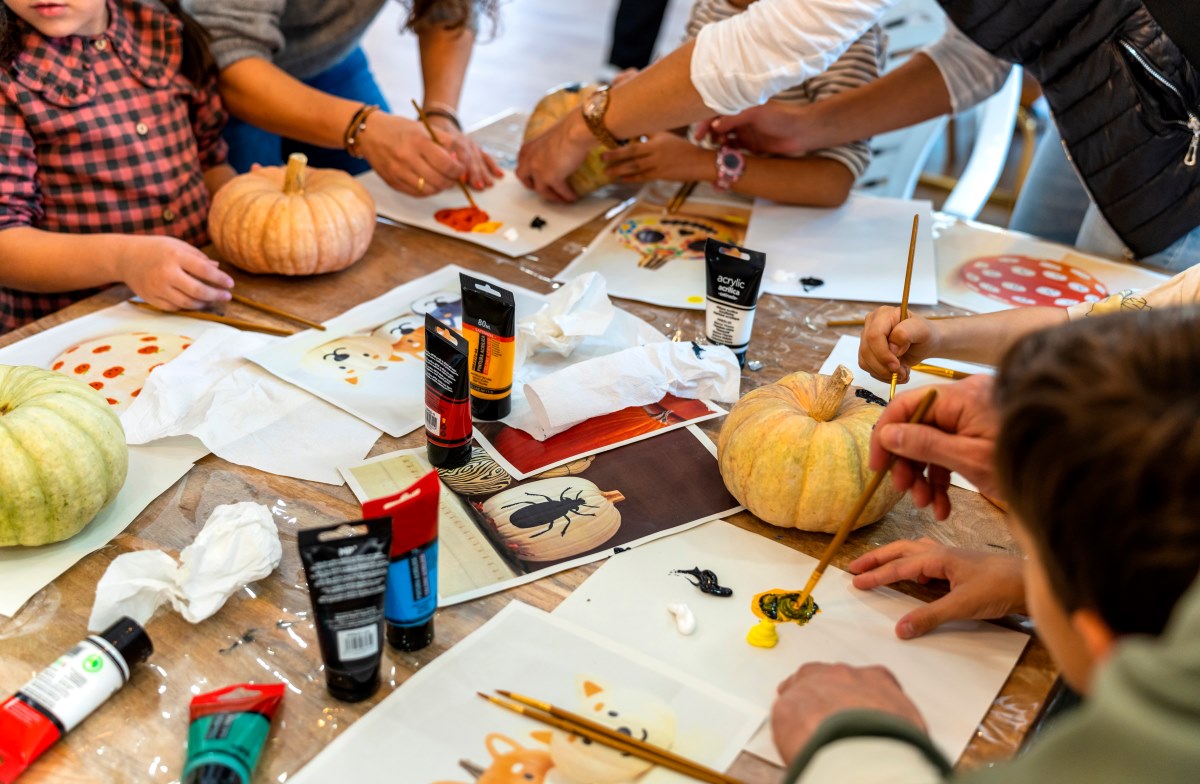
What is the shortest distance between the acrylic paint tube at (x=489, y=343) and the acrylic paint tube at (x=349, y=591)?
42 cm

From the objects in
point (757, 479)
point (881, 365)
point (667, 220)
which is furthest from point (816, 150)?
point (757, 479)

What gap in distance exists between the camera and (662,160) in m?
1.79

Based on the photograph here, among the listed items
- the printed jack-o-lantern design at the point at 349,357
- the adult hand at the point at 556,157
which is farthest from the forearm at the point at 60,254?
the adult hand at the point at 556,157

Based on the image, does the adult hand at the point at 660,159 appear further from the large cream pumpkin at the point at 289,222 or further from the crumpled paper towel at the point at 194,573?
the crumpled paper towel at the point at 194,573

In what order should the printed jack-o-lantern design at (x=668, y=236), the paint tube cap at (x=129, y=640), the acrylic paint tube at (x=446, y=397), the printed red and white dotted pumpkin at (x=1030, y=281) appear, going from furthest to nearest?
1. the printed jack-o-lantern design at (x=668, y=236)
2. the printed red and white dotted pumpkin at (x=1030, y=281)
3. the acrylic paint tube at (x=446, y=397)
4. the paint tube cap at (x=129, y=640)

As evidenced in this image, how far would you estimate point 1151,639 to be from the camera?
547 mm

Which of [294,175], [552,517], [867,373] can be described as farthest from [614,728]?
[294,175]

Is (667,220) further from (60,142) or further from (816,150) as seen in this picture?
(60,142)

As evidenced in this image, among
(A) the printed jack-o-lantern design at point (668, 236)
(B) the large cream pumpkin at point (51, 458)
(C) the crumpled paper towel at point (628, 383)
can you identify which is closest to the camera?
(B) the large cream pumpkin at point (51, 458)

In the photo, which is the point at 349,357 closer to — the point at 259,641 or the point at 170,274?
→ the point at 170,274

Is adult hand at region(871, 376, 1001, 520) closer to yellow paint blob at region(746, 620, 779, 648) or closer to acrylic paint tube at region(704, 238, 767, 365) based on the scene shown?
yellow paint blob at region(746, 620, 779, 648)

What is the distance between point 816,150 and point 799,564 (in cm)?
102

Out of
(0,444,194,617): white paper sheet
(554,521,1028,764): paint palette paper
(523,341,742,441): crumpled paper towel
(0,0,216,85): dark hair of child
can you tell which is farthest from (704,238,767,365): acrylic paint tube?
(0,0,216,85): dark hair of child

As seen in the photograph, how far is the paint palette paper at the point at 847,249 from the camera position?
60.1 inches
